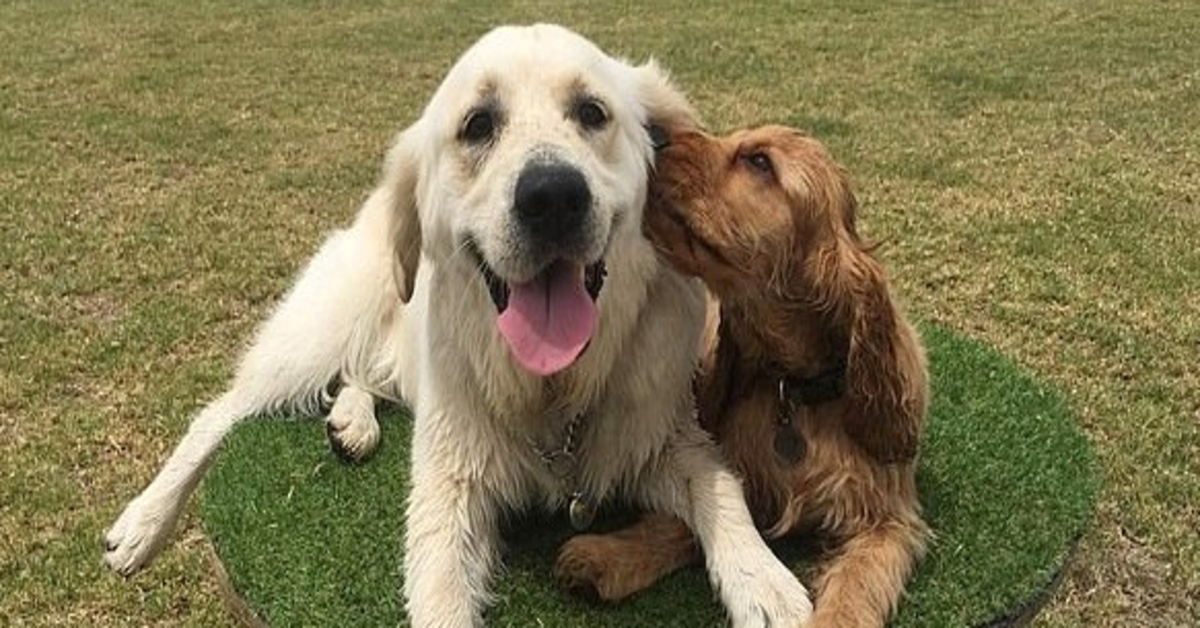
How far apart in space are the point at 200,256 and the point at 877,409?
5102 mm

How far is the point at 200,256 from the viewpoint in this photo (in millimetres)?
7305

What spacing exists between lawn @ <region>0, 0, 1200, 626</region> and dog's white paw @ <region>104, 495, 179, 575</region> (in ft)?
0.38

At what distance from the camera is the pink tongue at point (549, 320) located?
305 cm

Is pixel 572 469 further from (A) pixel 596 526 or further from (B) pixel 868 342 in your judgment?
(B) pixel 868 342

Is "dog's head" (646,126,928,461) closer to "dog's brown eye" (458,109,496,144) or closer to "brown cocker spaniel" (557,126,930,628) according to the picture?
"brown cocker spaniel" (557,126,930,628)

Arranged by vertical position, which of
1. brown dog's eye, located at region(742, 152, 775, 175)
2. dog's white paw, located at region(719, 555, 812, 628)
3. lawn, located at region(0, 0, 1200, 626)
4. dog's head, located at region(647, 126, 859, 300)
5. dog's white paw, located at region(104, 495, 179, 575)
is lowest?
lawn, located at region(0, 0, 1200, 626)

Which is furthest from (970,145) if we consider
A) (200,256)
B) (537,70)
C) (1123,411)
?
(537,70)

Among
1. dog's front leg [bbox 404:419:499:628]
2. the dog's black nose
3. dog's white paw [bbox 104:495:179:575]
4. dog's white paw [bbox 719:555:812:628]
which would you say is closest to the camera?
the dog's black nose

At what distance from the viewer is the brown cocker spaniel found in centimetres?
319

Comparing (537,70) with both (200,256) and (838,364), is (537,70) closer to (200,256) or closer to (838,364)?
(838,364)

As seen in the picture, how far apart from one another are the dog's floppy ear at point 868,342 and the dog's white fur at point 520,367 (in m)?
0.40

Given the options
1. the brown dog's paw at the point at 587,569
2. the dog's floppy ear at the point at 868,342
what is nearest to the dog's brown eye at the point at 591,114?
the dog's floppy ear at the point at 868,342

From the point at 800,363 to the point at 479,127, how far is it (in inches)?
40.6

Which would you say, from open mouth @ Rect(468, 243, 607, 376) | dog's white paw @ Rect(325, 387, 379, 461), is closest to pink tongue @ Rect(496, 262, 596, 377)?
open mouth @ Rect(468, 243, 607, 376)
